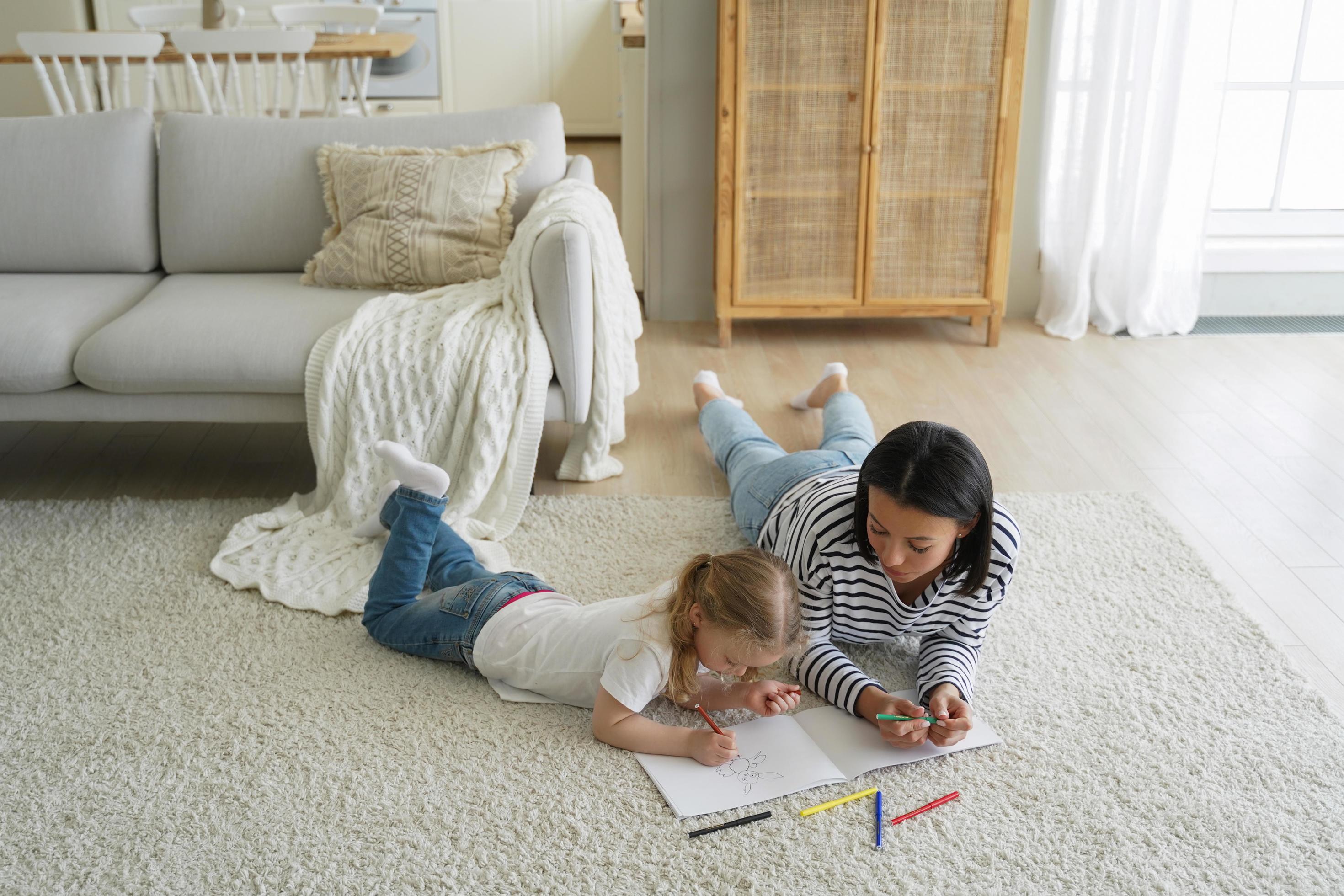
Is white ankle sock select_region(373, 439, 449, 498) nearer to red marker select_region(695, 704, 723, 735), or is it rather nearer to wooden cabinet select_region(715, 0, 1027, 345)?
red marker select_region(695, 704, 723, 735)

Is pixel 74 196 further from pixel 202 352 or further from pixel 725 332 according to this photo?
pixel 725 332

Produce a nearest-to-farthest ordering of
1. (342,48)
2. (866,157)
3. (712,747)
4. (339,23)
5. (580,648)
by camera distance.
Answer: (712,747) < (580,648) < (866,157) < (342,48) < (339,23)

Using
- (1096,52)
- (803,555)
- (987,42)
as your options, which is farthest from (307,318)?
(1096,52)

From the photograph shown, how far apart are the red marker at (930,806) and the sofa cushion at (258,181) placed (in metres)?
1.75

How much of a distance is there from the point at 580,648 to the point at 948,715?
0.55 meters

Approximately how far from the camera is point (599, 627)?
1689 mm

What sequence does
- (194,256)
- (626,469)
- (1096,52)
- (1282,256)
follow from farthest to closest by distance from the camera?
(1282,256), (1096,52), (194,256), (626,469)

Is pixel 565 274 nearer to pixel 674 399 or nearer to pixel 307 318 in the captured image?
pixel 307 318

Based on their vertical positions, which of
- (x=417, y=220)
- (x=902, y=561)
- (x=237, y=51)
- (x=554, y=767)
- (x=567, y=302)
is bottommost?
(x=554, y=767)

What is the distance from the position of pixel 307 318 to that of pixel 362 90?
2.21 meters

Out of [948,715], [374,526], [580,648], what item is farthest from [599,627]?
[374,526]

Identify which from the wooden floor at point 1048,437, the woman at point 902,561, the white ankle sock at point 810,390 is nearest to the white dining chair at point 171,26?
the wooden floor at point 1048,437

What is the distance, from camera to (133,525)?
7.62 ft

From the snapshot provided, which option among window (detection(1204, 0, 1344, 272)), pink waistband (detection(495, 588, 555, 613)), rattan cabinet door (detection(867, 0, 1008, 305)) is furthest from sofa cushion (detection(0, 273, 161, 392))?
window (detection(1204, 0, 1344, 272))
